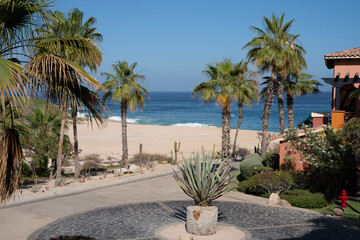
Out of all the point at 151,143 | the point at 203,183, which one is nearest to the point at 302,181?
the point at 203,183

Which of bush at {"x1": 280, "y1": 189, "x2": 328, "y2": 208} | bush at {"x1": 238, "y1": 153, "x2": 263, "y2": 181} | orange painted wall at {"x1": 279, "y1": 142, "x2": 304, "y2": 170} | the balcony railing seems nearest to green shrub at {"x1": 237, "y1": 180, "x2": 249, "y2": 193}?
bush at {"x1": 238, "y1": 153, "x2": 263, "y2": 181}

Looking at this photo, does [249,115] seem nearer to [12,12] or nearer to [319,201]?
[319,201]

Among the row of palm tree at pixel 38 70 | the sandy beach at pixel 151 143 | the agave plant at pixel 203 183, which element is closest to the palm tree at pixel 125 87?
the sandy beach at pixel 151 143

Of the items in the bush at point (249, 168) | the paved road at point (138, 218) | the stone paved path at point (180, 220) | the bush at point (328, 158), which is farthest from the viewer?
the bush at point (249, 168)

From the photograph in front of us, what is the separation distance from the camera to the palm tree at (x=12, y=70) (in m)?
4.89

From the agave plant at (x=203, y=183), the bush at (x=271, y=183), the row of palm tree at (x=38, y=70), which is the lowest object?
the bush at (x=271, y=183)

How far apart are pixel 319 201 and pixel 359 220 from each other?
6.98 feet

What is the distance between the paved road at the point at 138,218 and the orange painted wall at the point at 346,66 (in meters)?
10.1

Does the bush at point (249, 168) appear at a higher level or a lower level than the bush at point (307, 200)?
higher

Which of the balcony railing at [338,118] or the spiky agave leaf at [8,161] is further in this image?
the balcony railing at [338,118]

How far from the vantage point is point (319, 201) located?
1583 cm

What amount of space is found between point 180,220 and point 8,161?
357 inches

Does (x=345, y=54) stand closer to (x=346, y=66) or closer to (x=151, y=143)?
(x=346, y=66)

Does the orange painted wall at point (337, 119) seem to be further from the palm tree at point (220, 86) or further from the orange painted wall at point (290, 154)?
the palm tree at point (220, 86)
